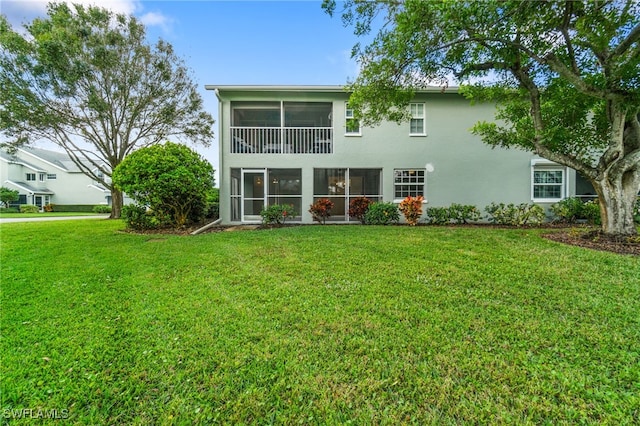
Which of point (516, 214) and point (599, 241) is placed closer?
point (599, 241)

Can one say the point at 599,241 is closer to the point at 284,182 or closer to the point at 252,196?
the point at 284,182

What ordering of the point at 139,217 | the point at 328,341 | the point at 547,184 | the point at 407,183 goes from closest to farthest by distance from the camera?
the point at 328,341 < the point at 139,217 < the point at 547,184 < the point at 407,183

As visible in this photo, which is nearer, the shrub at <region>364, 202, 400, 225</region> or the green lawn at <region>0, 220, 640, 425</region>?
the green lawn at <region>0, 220, 640, 425</region>

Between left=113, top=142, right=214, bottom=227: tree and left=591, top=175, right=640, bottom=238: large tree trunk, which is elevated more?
left=113, top=142, right=214, bottom=227: tree

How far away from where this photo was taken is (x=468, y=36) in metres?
5.67

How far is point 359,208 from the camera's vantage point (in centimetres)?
1085

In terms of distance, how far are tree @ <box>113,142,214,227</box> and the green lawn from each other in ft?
12.6

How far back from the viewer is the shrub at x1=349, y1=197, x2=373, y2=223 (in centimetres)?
1084

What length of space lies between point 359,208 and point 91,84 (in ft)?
50.3

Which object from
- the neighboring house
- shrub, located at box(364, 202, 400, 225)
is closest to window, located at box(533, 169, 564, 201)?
the neighboring house

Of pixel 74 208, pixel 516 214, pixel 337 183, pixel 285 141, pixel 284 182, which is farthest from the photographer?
pixel 74 208

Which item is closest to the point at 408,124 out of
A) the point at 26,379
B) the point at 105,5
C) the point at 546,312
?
the point at 546,312

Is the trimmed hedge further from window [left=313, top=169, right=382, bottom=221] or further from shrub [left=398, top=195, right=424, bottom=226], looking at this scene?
shrub [left=398, top=195, right=424, bottom=226]

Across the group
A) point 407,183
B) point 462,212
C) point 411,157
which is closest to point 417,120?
point 411,157
